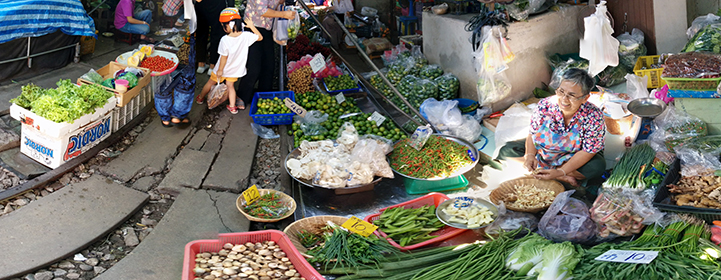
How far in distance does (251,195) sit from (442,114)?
2057 mm

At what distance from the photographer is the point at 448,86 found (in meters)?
5.67

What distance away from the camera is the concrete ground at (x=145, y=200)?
333 cm

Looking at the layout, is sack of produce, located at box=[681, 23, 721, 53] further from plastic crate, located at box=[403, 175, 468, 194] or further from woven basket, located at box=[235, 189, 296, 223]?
woven basket, located at box=[235, 189, 296, 223]

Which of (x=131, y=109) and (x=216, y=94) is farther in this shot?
(x=216, y=94)

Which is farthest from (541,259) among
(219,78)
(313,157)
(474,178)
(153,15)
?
(153,15)

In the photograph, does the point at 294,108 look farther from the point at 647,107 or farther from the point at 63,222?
the point at 647,107

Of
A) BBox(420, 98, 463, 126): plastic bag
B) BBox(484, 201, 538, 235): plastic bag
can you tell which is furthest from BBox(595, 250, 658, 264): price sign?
BBox(420, 98, 463, 126): plastic bag

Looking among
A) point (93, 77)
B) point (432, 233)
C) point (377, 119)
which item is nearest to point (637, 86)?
point (377, 119)

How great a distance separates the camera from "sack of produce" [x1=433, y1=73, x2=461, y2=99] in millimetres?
5672

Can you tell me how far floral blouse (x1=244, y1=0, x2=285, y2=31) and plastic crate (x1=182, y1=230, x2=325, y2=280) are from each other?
3.04 m

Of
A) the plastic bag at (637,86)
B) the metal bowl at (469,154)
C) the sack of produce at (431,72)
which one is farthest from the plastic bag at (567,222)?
the sack of produce at (431,72)

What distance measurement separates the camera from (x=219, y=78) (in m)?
5.54

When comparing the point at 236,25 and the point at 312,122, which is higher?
the point at 236,25

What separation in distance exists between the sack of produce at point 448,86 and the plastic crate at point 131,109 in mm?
2979
